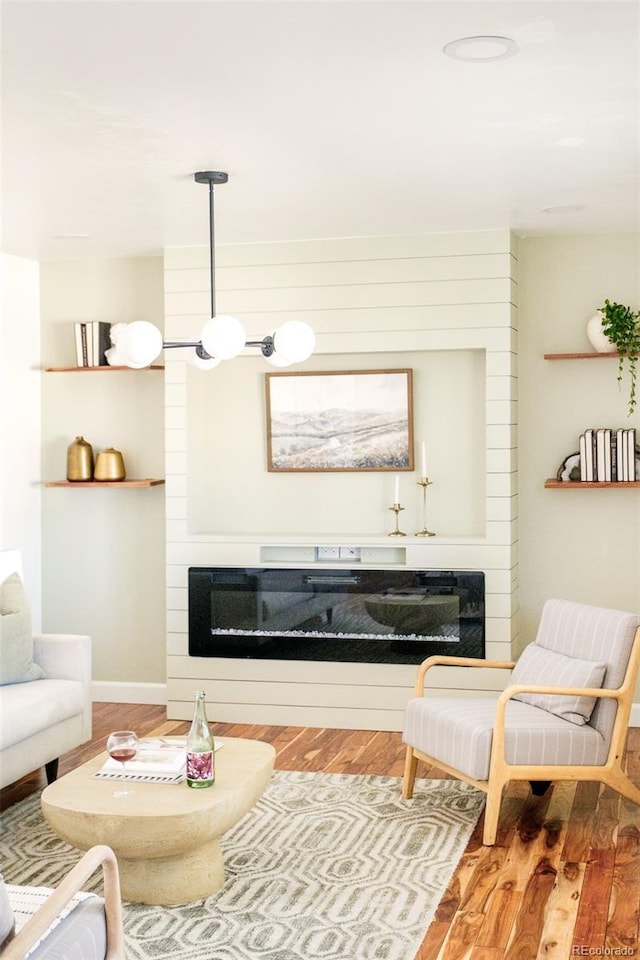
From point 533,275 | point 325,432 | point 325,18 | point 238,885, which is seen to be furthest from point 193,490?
point 325,18

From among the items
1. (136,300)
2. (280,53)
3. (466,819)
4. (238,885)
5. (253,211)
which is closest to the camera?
(280,53)

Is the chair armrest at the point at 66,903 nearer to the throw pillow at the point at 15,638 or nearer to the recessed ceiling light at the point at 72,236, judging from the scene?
the throw pillow at the point at 15,638

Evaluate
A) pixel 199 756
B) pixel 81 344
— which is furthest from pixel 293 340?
pixel 81 344

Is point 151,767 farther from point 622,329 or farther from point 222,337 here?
point 622,329

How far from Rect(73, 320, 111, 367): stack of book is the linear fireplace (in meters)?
1.39

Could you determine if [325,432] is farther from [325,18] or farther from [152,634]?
[325,18]

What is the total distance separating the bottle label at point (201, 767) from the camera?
3459 mm

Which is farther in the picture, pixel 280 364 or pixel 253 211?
pixel 253 211

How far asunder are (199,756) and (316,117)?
2.12 meters

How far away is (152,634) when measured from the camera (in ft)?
20.4

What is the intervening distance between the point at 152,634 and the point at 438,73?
398 centimetres

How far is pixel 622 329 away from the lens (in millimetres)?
5328

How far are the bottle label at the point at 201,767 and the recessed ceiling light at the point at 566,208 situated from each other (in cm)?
295

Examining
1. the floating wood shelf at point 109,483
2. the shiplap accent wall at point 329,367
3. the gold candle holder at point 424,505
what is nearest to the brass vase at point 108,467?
the floating wood shelf at point 109,483
